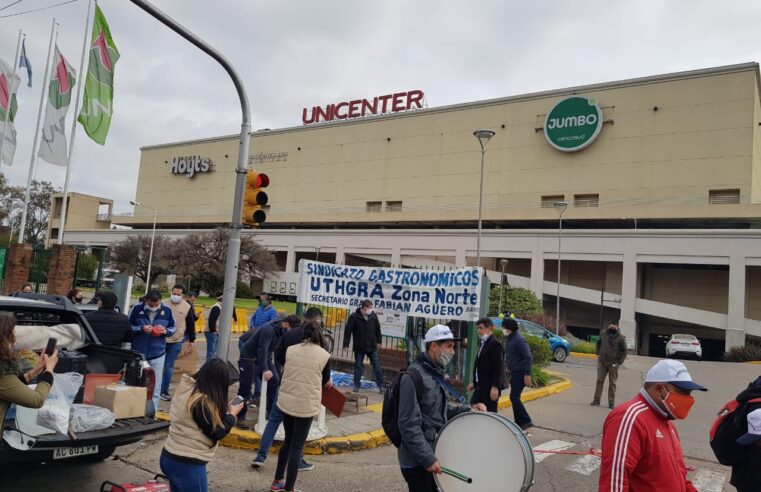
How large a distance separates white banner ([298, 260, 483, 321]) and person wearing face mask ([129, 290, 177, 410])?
12.8 feet

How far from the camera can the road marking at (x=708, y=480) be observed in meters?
6.69

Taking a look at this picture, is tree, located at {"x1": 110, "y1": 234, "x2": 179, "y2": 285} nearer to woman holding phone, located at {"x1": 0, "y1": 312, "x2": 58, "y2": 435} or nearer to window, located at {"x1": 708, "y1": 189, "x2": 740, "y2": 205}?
window, located at {"x1": 708, "y1": 189, "x2": 740, "y2": 205}

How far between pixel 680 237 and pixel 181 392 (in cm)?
4239

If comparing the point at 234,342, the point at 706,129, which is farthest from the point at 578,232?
the point at 234,342

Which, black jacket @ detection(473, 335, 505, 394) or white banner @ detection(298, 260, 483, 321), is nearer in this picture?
black jacket @ detection(473, 335, 505, 394)

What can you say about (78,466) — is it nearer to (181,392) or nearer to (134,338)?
(134,338)

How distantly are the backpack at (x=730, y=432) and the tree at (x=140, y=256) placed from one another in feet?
172

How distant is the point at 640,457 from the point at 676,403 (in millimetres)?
390

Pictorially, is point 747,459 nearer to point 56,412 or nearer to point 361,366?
point 56,412

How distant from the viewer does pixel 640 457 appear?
118 inches

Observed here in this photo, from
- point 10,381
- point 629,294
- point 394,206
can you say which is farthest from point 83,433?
point 394,206

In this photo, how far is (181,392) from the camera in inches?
155

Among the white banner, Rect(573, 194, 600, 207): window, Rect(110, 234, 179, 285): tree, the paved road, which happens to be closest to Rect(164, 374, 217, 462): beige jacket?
the paved road

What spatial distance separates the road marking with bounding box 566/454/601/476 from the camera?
7.03 m
